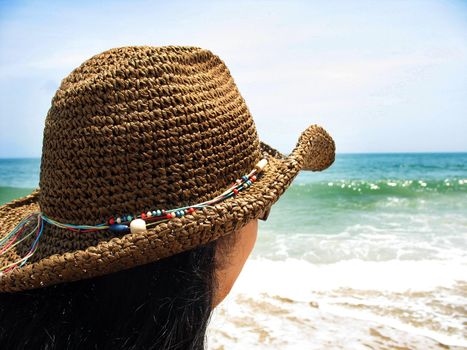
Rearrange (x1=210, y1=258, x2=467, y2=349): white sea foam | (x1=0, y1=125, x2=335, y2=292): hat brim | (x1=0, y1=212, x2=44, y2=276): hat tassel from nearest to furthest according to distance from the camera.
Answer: (x1=0, y1=125, x2=335, y2=292): hat brim
(x1=0, y1=212, x2=44, y2=276): hat tassel
(x1=210, y1=258, x2=467, y2=349): white sea foam

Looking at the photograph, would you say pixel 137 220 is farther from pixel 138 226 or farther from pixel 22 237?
pixel 22 237

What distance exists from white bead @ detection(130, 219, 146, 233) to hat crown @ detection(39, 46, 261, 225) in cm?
4

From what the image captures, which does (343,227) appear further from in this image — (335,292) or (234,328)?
(234,328)

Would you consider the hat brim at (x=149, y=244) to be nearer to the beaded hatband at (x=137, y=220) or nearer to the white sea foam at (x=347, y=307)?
the beaded hatband at (x=137, y=220)

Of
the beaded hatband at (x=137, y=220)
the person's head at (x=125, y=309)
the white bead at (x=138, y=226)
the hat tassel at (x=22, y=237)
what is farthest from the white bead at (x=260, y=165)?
the hat tassel at (x=22, y=237)

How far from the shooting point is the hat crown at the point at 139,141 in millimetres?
873

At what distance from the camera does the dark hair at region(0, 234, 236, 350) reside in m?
0.90

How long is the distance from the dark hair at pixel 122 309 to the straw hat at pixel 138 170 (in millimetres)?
61

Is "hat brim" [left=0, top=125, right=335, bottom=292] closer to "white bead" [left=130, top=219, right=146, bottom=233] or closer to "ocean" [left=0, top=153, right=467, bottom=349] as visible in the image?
"white bead" [left=130, top=219, right=146, bottom=233]

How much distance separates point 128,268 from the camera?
90cm

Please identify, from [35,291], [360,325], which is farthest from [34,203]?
[360,325]

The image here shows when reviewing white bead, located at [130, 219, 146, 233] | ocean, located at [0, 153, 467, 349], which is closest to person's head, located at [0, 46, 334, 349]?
white bead, located at [130, 219, 146, 233]

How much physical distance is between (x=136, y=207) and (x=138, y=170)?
8cm

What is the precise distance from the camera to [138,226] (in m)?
0.84
